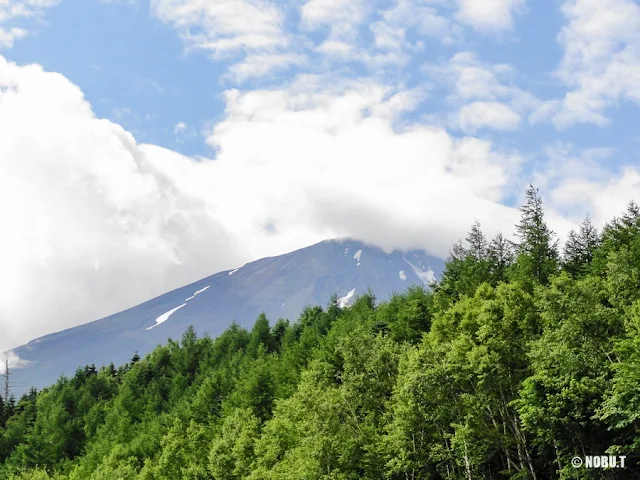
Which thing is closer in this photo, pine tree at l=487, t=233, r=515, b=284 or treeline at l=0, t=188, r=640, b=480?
treeline at l=0, t=188, r=640, b=480

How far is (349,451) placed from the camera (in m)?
54.5

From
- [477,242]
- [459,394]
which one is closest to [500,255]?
[477,242]

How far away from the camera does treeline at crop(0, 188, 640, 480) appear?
1800 inches

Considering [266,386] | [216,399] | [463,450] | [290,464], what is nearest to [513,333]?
[463,450]

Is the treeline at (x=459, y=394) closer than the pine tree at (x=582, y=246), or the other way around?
the treeline at (x=459, y=394)

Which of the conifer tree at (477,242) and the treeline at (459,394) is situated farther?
the conifer tree at (477,242)

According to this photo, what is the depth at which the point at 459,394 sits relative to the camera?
5250 centimetres

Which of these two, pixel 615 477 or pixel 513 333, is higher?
pixel 513 333

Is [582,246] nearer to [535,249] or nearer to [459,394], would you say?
[535,249]

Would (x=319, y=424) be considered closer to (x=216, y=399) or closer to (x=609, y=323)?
(x=609, y=323)

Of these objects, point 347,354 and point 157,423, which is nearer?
point 347,354

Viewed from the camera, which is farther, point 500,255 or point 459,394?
point 500,255

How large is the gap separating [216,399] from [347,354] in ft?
157

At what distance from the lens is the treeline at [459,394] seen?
150ft
